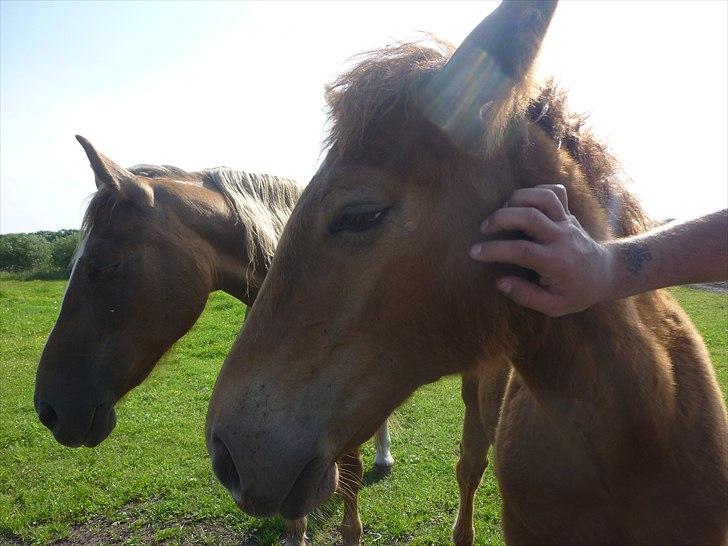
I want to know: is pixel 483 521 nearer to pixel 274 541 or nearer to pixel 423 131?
pixel 274 541

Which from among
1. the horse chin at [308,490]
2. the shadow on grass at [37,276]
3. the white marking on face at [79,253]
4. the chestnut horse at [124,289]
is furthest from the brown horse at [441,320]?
the shadow on grass at [37,276]

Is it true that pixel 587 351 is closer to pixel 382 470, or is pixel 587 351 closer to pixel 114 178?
pixel 114 178

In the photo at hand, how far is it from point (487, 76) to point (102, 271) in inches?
125

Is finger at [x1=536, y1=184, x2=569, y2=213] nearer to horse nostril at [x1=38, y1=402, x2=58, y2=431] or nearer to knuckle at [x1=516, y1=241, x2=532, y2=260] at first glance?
knuckle at [x1=516, y1=241, x2=532, y2=260]

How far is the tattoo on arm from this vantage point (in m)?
1.57

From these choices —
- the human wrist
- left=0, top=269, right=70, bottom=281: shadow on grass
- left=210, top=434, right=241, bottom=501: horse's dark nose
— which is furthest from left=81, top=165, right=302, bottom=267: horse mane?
left=0, top=269, right=70, bottom=281: shadow on grass

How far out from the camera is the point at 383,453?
6434 millimetres

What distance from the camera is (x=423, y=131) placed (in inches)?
68.7

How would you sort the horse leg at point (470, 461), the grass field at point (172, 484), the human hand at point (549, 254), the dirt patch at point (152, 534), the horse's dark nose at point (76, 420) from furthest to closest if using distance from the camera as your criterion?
the grass field at point (172, 484)
the dirt patch at point (152, 534)
the horse leg at point (470, 461)
the horse's dark nose at point (76, 420)
the human hand at point (549, 254)

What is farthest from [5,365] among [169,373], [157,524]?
[157,524]

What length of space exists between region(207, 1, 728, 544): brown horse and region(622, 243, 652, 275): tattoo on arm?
A: 19cm

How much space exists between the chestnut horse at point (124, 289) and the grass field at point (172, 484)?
0.71 metres

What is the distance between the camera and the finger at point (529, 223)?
4.93ft

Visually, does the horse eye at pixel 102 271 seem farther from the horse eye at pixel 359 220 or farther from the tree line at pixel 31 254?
the tree line at pixel 31 254
